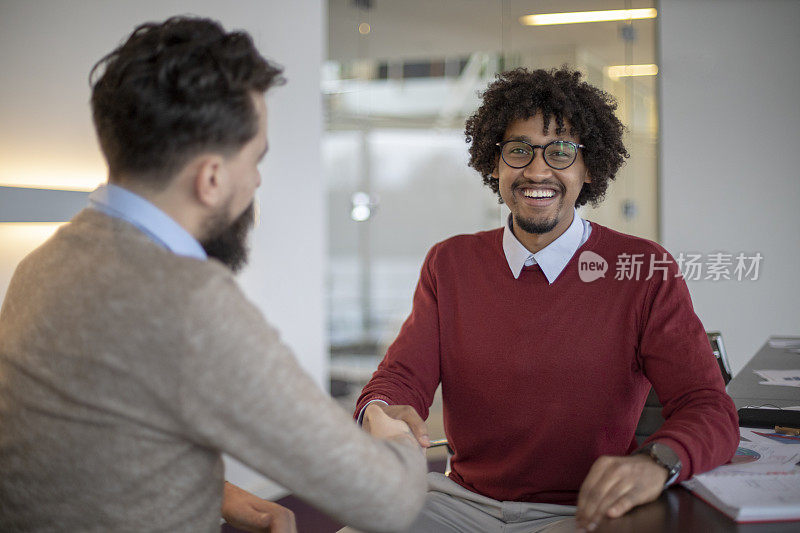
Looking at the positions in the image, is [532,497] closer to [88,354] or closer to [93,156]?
[88,354]

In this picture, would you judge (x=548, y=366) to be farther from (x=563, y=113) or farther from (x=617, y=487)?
(x=563, y=113)

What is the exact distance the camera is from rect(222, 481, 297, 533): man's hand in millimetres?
1449

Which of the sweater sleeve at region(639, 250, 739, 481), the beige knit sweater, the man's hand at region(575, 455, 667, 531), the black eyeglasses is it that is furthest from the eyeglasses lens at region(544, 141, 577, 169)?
the beige knit sweater

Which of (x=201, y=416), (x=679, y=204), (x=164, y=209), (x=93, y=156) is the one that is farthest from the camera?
(x=679, y=204)

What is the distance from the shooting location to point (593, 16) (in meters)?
4.44

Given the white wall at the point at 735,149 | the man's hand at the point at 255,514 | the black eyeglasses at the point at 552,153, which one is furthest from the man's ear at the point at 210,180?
the white wall at the point at 735,149

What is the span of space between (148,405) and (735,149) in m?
4.26

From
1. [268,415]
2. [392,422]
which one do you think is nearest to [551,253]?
[392,422]

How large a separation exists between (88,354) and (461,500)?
118 cm

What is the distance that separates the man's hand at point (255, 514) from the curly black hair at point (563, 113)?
1.33 m

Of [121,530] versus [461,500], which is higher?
[121,530]

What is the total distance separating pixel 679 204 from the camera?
4.43 meters

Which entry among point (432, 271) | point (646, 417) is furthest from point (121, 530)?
point (646, 417)

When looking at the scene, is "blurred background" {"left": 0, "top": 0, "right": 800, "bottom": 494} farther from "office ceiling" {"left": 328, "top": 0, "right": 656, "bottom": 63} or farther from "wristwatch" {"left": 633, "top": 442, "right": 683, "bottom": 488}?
"wristwatch" {"left": 633, "top": 442, "right": 683, "bottom": 488}
